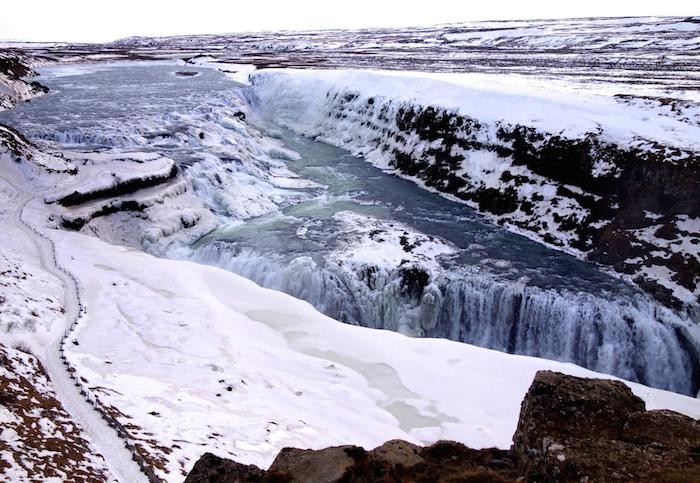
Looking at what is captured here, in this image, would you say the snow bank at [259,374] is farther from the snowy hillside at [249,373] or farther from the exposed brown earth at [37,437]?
the exposed brown earth at [37,437]

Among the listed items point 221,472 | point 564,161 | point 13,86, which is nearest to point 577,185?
point 564,161

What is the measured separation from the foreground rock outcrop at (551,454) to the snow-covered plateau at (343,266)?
2030mm

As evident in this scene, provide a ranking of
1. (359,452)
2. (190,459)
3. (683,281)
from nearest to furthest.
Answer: (359,452)
(190,459)
(683,281)

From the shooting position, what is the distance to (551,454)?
4.10 meters

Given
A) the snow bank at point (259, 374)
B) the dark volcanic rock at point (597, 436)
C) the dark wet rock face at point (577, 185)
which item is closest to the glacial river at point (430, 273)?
the dark wet rock face at point (577, 185)

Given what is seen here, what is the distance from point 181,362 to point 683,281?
13.2 metres

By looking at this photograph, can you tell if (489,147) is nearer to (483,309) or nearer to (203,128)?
(483,309)

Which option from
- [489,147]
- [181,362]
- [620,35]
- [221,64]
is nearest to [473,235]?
[489,147]

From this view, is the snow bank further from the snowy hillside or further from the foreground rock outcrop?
the foreground rock outcrop

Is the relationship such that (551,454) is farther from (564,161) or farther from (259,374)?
(564,161)

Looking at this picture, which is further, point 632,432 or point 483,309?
point 483,309

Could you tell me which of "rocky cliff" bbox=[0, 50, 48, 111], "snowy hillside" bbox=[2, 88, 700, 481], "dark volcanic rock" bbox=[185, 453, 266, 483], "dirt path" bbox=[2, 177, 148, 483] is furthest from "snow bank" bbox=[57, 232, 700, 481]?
"rocky cliff" bbox=[0, 50, 48, 111]

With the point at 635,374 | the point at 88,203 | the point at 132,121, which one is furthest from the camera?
the point at 132,121

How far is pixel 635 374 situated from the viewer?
12805mm
